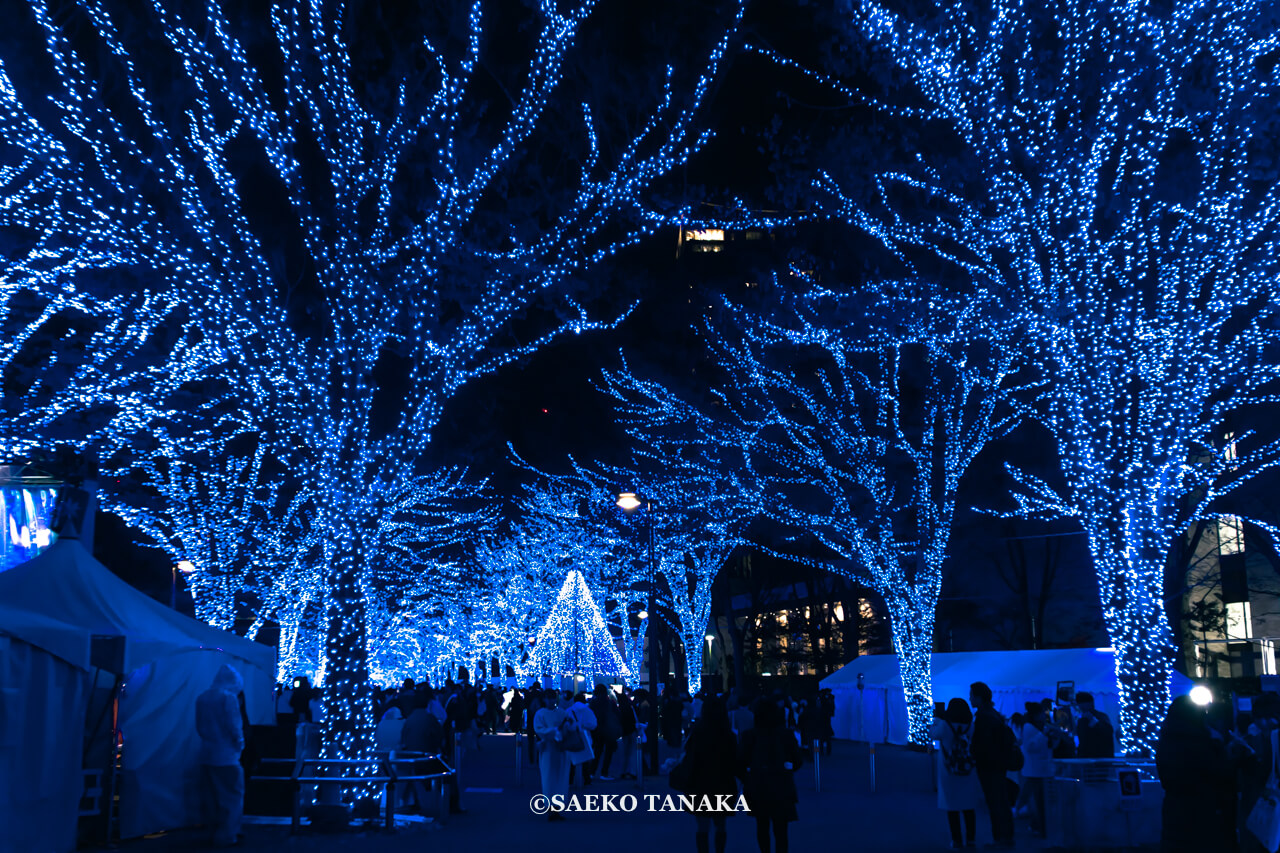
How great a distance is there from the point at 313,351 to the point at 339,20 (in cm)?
475

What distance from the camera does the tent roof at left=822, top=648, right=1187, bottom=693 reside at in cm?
2219

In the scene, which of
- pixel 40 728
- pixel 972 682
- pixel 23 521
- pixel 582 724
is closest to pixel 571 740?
pixel 582 724

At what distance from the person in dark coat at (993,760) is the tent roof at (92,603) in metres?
8.74

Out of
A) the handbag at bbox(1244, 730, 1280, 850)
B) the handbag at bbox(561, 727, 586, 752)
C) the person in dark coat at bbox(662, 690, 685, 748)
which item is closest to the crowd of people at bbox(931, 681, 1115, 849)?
the handbag at bbox(1244, 730, 1280, 850)

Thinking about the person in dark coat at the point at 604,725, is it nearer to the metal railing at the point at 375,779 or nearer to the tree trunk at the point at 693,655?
the metal railing at the point at 375,779

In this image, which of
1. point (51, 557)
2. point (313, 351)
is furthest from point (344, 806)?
point (313, 351)

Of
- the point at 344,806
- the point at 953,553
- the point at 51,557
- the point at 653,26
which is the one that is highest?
the point at 653,26

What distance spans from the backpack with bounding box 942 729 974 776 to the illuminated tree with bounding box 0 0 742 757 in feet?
23.1

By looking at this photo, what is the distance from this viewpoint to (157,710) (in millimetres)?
13469

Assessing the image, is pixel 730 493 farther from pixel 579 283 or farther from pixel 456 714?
pixel 579 283

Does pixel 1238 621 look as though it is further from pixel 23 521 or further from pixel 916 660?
pixel 23 521

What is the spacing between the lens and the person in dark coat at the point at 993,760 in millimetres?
11906

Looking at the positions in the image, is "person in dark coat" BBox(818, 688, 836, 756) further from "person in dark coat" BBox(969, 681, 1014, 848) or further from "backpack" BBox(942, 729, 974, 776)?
"backpack" BBox(942, 729, 974, 776)

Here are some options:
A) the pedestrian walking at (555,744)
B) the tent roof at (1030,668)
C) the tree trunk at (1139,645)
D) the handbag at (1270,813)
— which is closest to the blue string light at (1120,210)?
the tree trunk at (1139,645)
